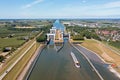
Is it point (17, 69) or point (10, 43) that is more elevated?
point (17, 69)

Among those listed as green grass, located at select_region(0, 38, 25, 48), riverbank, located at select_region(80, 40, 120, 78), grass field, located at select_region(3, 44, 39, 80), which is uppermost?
grass field, located at select_region(3, 44, 39, 80)

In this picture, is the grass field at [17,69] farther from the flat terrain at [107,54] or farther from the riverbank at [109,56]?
the flat terrain at [107,54]

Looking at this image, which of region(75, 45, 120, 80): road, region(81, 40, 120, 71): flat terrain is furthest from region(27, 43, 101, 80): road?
region(81, 40, 120, 71): flat terrain

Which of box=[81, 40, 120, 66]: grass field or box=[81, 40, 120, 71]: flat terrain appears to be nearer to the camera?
box=[81, 40, 120, 71]: flat terrain

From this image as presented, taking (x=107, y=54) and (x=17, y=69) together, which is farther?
(x=107, y=54)

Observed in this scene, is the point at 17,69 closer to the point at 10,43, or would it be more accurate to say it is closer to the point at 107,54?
the point at 107,54

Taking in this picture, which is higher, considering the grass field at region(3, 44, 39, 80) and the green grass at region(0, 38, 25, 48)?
the grass field at region(3, 44, 39, 80)

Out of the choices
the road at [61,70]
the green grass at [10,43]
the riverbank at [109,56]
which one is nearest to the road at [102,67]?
the riverbank at [109,56]

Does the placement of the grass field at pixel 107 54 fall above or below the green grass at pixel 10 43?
above

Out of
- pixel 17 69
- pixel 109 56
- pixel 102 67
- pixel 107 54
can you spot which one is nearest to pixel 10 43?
pixel 17 69

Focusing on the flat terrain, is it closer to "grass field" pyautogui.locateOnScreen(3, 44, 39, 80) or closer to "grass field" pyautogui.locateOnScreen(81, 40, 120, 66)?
"grass field" pyautogui.locateOnScreen(81, 40, 120, 66)

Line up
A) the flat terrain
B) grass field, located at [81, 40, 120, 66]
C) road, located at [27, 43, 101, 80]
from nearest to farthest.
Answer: road, located at [27, 43, 101, 80], the flat terrain, grass field, located at [81, 40, 120, 66]

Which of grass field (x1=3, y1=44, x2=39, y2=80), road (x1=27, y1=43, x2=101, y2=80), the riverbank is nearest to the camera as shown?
grass field (x1=3, y1=44, x2=39, y2=80)
